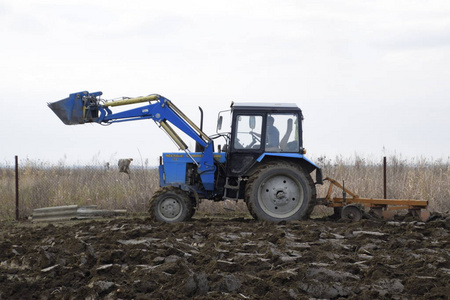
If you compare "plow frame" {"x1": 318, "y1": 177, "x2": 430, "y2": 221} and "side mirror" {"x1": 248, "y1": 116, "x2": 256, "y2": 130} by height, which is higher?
"side mirror" {"x1": 248, "y1": 116, "x2": 256, "y2": 130}

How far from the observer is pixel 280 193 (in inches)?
502

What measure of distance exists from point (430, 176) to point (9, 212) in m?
10.8

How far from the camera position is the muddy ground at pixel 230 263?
673 cm

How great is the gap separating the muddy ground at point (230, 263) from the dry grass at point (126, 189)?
188 inches

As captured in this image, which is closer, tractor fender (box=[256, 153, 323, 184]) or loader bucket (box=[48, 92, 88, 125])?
tractor fender (box=[256, 153, 323, 184])

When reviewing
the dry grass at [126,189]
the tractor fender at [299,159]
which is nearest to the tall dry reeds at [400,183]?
the dry grass at [126,189]

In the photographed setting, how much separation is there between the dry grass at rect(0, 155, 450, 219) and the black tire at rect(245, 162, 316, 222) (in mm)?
2937

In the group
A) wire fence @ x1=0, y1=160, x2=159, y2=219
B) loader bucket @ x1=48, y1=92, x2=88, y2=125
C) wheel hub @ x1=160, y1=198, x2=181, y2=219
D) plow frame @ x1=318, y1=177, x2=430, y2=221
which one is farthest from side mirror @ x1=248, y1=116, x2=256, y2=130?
wire fence @ x1=0, y1=160, x2=159, y2=219

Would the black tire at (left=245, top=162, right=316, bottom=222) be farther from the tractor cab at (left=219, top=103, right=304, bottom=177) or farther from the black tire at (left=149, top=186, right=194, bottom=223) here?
the black tire at (left=149, top=186, right=194, bottom=223)

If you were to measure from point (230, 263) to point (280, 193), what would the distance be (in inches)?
202

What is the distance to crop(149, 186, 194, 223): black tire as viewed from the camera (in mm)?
12812

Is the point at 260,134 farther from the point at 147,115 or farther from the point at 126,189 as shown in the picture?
the point at 126,189

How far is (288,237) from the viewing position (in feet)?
33.0

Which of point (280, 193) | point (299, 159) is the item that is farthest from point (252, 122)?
point (280, 193)
